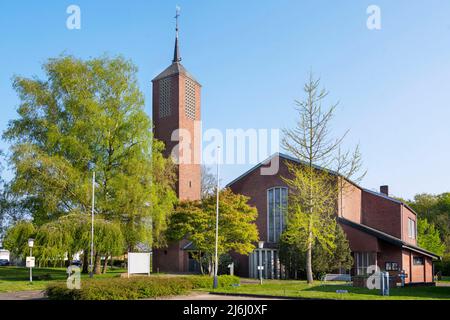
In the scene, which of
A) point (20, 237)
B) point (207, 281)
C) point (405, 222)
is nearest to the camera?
point (207, 281)

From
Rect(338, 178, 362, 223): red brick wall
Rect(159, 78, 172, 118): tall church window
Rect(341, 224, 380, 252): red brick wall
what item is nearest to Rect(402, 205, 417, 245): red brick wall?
Rect(338, 178, 362, 223): red brick wall

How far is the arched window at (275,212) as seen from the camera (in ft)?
134

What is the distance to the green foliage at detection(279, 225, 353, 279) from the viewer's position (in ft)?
114

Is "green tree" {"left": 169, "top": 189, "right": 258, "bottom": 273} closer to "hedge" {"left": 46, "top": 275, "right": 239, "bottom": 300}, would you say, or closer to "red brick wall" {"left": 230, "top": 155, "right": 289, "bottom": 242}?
"red brick wall" {"left": 230, "top": 155, "right": 289, "bottom": 242}

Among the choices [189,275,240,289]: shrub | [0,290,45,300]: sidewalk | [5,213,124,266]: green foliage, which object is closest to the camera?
[0,290,45,300]: sidewalk

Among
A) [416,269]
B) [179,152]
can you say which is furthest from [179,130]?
[416,269]

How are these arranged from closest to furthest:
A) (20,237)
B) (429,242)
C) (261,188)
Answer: (20,237), (261,188), (429,242)

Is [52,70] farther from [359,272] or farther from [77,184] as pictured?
[359,272]

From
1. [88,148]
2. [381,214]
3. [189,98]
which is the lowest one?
[381,214]

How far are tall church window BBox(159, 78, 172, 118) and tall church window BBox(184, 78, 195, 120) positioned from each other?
4.98 ft

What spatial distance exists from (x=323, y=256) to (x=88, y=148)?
18.2 meters

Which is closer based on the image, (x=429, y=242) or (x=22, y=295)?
(x=22, y=295)

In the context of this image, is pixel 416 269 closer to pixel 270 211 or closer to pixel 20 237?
pixel 270 211

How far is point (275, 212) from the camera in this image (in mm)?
41250
